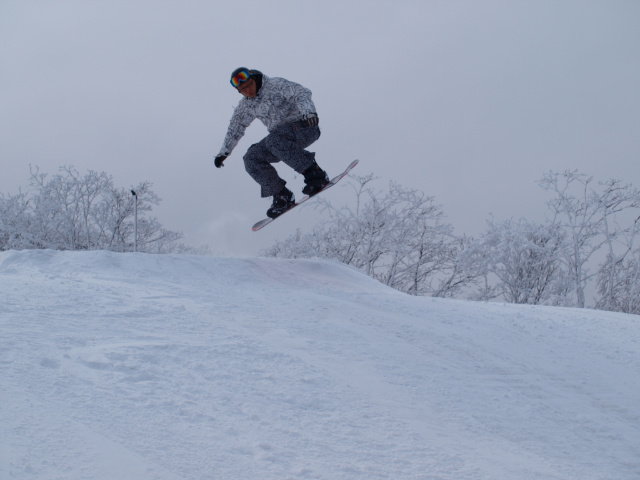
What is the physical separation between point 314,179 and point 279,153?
1.79 feet

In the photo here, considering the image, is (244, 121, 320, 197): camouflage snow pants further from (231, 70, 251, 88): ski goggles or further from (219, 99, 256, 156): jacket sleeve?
(231, 70, 251, 88): ski goggles

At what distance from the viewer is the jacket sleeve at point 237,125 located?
21.1ft

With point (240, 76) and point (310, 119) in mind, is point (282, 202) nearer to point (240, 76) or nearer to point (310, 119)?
point (310, 119)

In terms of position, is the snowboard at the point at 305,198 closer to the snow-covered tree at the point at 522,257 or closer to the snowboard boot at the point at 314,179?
the snowboard boot at the point at 314,179

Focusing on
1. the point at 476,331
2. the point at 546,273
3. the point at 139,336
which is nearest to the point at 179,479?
the point at 139,336

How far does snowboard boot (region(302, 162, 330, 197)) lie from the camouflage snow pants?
0.08 metres

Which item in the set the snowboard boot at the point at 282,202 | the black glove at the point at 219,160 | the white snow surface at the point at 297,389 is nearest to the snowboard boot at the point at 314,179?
the snowboard boot at the point at 282,202

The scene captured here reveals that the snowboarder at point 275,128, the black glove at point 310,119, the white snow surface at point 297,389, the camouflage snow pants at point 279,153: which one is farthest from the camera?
the camouflage snow pants at point 279,153

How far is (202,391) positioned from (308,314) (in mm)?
1700

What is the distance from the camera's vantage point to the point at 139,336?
3.01 m

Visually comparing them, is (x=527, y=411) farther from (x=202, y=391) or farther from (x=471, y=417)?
(x=202, y=391)

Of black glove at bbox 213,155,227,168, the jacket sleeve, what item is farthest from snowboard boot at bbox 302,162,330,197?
black glove at bbox 213,155,227,168

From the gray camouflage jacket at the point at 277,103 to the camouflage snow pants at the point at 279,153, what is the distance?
0.12 m

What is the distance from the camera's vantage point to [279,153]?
20.7ft
